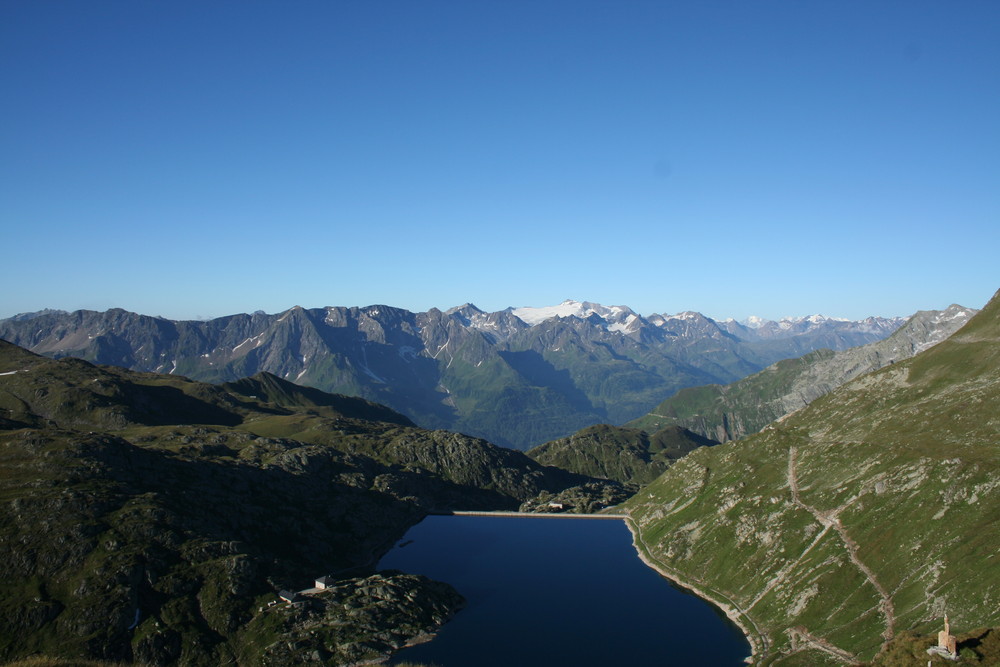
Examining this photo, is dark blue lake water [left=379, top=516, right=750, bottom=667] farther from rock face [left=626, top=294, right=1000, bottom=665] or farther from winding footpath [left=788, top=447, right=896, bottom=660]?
winding footpath [left=788, top=447, right=896, bottom=660]

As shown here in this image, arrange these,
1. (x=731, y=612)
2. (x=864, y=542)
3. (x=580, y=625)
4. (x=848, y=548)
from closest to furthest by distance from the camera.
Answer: (x=864, y=542) < (x=848, y=548) < (x=731, y=612) < (x=580, y=625)

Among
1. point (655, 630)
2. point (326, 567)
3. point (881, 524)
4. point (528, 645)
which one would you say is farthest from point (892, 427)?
point (326, 567)

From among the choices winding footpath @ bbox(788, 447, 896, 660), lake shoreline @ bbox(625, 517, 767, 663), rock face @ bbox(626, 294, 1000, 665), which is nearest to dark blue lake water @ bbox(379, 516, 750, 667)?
lake shoreline @ bbox(625, 517, 767, 663)

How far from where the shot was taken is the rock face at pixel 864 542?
114125 mm

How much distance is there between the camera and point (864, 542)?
466 ft

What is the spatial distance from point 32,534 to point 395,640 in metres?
88.0

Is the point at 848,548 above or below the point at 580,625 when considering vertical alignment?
above

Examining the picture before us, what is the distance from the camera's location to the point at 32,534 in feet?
478

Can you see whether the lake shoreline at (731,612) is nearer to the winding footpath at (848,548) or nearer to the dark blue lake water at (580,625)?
the dark blue lake water at (580,625)

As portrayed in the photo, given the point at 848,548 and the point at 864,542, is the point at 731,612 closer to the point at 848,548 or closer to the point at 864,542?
the point at 848,548

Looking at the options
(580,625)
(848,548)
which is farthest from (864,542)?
(580,625)

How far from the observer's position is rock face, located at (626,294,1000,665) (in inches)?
4493

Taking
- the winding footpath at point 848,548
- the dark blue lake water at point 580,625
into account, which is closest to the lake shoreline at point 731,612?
the dark blue lake water at point 580,625

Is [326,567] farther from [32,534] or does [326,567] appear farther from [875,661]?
[875,661]
